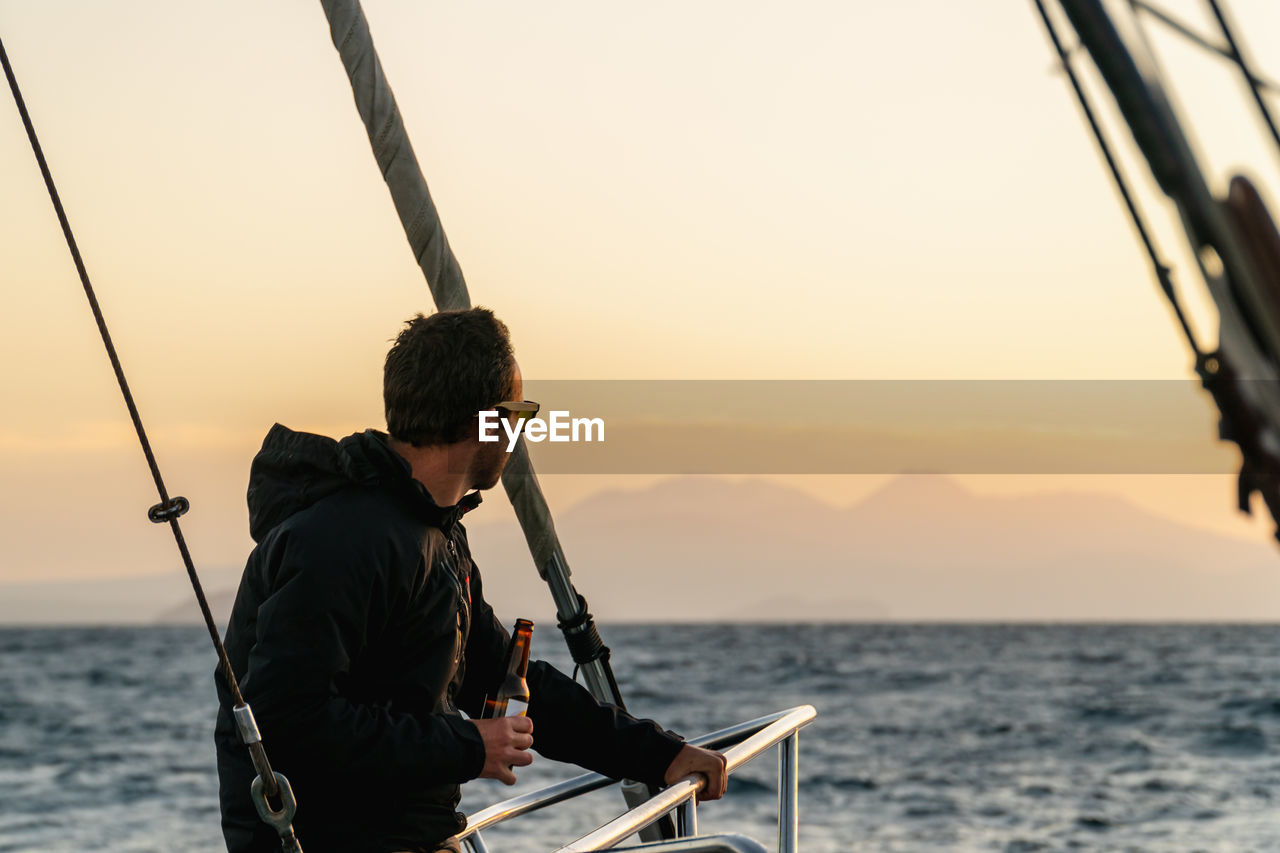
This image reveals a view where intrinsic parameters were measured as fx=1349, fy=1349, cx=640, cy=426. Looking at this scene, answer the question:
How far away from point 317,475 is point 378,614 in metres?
0.27

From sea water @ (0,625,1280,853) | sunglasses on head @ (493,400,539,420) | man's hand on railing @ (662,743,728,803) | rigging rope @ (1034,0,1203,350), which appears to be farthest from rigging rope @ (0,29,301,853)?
sea water @ (0,625,1280,853)

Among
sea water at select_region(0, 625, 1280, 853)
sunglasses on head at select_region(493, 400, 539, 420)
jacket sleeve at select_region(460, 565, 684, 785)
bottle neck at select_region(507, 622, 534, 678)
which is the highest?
sunglasses on head at select_region(493, 400, 539, 420)

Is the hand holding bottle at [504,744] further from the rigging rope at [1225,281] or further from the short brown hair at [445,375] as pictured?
the rigging rope at [1225,281]

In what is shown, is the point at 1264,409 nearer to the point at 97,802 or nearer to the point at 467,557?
the point at 467,557

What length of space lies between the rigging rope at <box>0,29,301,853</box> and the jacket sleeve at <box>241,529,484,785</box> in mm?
61

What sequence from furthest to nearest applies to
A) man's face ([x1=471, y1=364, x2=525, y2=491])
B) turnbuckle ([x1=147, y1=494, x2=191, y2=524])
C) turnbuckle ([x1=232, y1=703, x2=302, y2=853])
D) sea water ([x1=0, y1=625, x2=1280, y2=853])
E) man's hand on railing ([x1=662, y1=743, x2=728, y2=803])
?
sea water ([x1=0, y1=625, x2=1280, y2=853]) → man's hand on railing ([x1=662, y1=743, x2=728, y2=803]) → man's face ([x1=471, y1=364, x2=525, y2=491]) → turnbuckle ([x1=147, y1=494, x2=191, y2=524]) → turnbuckle ([x1=232, y1=703, x2=302, y2=853])

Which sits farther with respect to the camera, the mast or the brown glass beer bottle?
the mast

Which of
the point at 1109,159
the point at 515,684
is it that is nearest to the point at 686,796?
the point at 515,684

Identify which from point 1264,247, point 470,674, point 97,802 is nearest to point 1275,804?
point 97,802

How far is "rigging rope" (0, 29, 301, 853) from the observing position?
2.02 meters

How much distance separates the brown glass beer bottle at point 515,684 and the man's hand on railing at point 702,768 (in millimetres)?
343

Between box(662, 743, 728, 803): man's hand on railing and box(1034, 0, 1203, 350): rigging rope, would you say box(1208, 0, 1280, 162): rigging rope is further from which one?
box(662, 743, 728, 803): man's hand on railing

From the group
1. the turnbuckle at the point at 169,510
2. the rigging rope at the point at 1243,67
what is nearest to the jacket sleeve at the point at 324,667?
the turnbuckle at the point at 169,510

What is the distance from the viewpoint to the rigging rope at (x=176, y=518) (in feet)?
6.62
